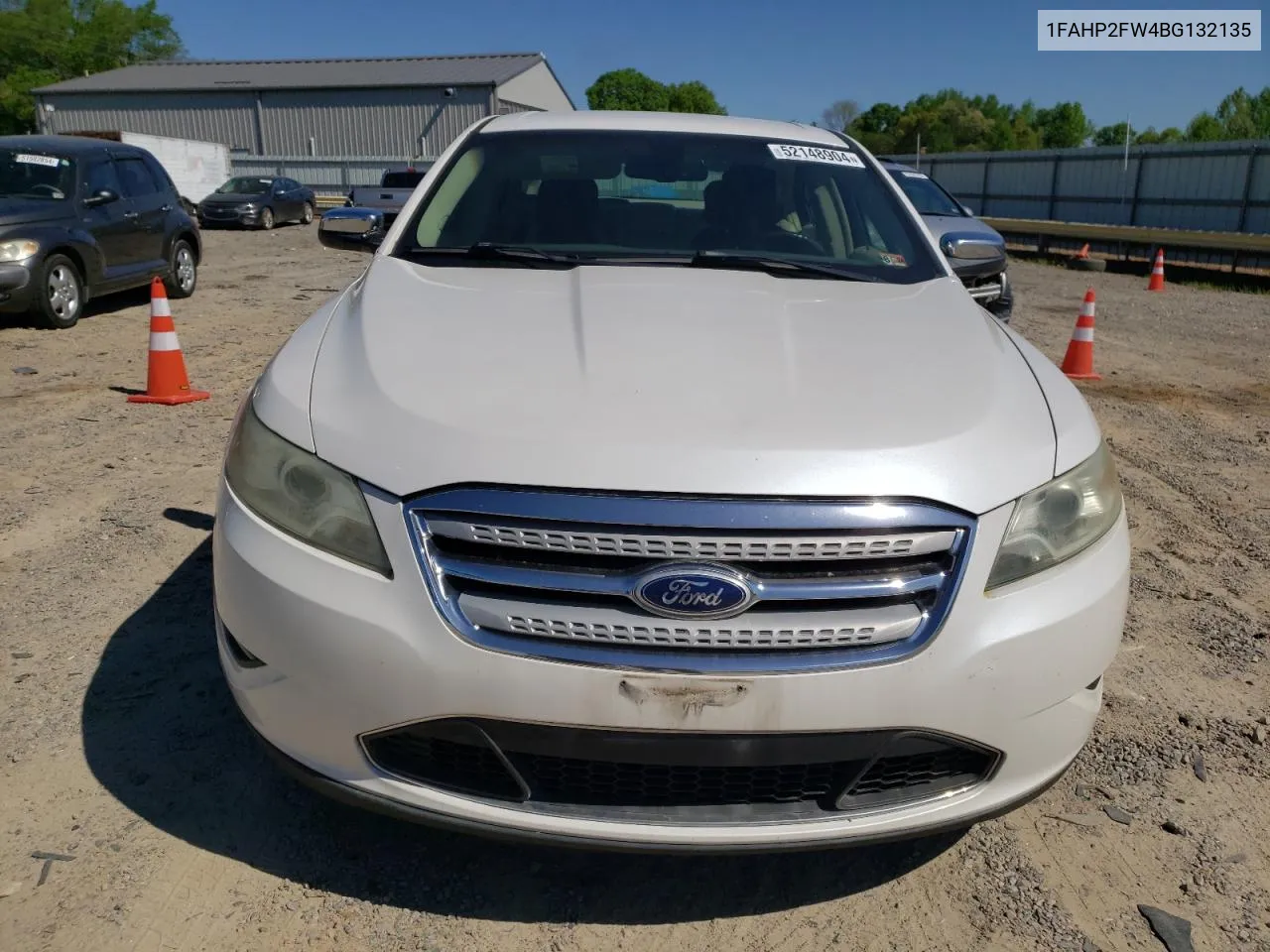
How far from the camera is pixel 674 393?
2023 mm

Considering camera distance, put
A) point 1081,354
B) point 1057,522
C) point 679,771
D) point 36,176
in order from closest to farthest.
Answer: point 679,771, point 1057,522, point 1081,354, point 36,176

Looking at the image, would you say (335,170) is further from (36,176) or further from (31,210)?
(31,210)

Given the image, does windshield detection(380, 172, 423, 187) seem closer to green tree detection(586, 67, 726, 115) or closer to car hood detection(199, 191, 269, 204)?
car hood detection(199, 191, 269, 204)

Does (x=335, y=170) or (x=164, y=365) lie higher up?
(x=335, y=170)

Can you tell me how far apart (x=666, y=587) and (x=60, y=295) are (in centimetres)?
885

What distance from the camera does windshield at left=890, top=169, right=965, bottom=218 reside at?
10.8 m

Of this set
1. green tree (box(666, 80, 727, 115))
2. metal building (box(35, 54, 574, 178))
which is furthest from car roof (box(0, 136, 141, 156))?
green tree (box(666, 80, 727, 115))

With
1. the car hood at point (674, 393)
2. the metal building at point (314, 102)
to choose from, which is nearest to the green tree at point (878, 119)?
the metal building at point (314, 102)

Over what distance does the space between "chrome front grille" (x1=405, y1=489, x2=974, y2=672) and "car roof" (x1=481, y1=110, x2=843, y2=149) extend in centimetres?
220

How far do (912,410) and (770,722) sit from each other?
694mm

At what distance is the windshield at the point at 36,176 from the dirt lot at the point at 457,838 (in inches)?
229

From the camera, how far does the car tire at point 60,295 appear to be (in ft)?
28.0

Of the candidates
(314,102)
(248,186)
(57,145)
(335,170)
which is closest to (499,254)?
(57,145)

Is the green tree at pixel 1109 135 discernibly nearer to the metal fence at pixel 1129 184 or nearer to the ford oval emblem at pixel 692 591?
the metal fence at pixel 1129 184
